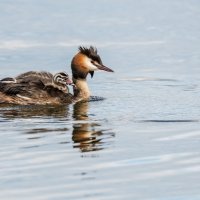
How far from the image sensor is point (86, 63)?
18.4 meters

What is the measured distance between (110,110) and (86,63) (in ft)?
10.1

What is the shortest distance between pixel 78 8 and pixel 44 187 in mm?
19214

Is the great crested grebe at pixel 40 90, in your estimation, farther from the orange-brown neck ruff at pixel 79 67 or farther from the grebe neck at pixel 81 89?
the orange-brown neck ruff at pixel 79 67

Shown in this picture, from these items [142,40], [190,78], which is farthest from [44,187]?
[142,40]

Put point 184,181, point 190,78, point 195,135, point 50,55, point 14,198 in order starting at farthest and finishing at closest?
1. point 50,55
2. point 190,78
3. point 195,135
4. point 184,181
5. point 14,198

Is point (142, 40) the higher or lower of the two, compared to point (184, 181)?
higher

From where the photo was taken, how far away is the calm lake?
396 inches

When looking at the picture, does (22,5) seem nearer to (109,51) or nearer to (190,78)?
(109,51)

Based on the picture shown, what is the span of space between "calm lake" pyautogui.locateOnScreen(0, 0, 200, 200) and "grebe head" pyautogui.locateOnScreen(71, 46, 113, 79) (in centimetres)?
42

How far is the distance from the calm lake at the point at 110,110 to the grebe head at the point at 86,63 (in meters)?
0.42

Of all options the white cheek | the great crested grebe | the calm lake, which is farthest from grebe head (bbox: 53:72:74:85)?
the white cheek

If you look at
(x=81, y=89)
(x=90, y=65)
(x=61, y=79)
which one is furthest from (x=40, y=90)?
(x=90, y=65)

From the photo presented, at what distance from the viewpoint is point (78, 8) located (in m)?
28.7

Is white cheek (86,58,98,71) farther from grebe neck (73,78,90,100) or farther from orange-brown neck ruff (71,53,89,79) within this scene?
grebe neck (73,78,90,100)
